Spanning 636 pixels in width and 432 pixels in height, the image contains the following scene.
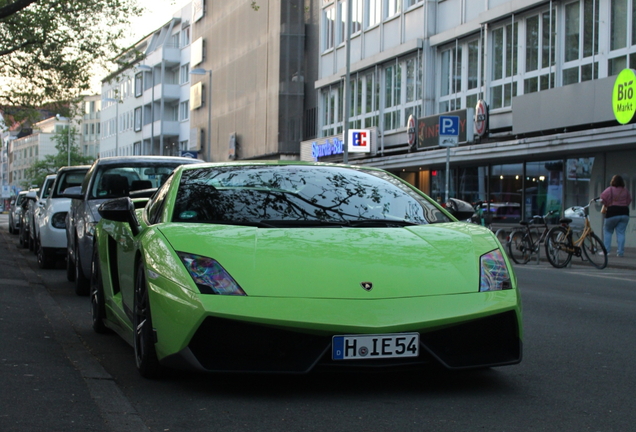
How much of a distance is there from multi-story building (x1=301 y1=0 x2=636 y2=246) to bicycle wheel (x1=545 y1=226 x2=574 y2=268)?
501 centimetres

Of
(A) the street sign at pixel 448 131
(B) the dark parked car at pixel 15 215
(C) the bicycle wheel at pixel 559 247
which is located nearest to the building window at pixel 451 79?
(A) the street sign at pixel 448 131

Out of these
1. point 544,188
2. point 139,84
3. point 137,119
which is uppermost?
point 139,84

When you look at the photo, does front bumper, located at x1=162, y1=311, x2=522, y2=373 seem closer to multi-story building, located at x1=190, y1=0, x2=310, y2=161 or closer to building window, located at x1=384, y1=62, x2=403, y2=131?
building window, located at x1=384, y1=62, x2=403, y2=131

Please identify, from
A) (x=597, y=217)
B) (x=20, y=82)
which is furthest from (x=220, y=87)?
(x=597, y=217)

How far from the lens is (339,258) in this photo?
16.8 ft

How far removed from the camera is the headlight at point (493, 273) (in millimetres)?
5145

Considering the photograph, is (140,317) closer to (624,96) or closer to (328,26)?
(624,96)

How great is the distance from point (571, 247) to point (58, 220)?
9561mm

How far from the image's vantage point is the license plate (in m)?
4.79

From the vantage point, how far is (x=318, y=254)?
203 inches

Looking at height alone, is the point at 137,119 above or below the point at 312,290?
above

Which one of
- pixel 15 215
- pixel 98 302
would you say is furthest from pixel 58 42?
pixel 98 302

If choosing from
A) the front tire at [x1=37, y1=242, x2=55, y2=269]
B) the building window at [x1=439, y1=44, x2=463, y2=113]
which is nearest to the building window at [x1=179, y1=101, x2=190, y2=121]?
the building window at [x1=439, y1=44, x2=463, y2=113]

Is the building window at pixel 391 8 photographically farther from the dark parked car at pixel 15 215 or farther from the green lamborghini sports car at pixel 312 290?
the green lamborghini sports car at pixel 312 290
